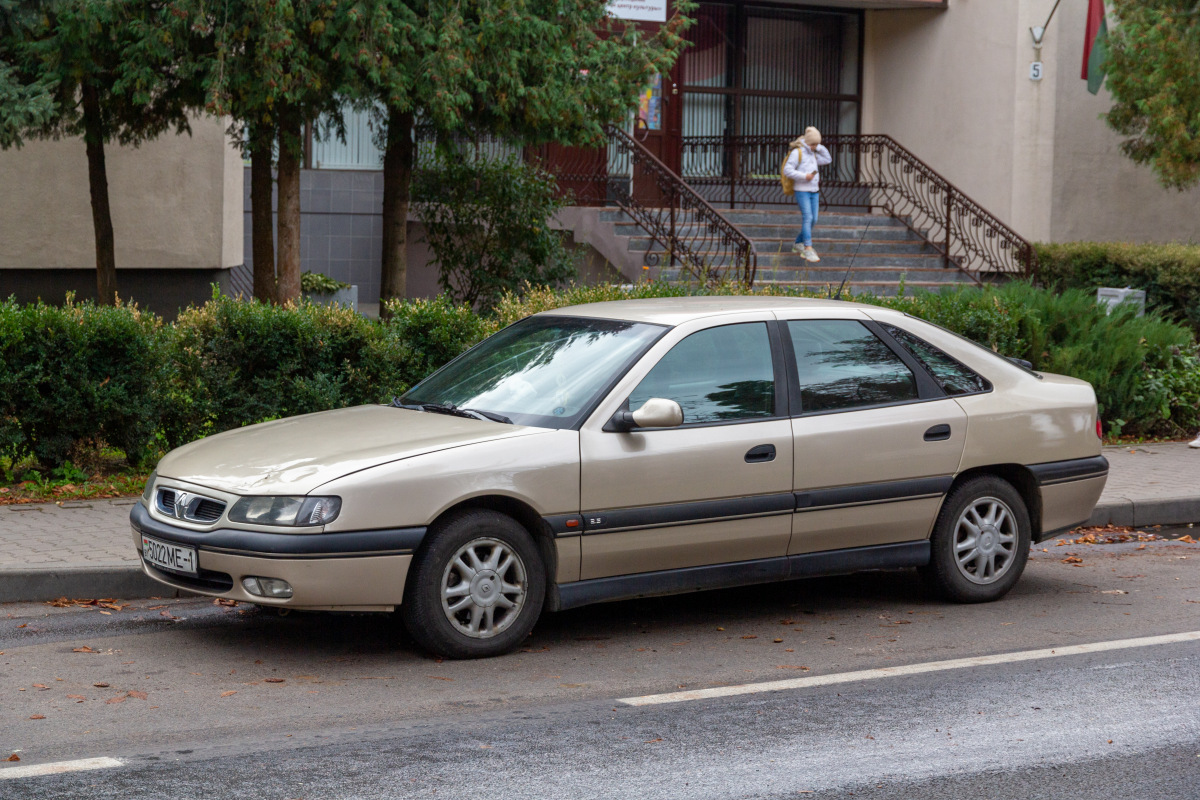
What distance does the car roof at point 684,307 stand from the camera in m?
6.69

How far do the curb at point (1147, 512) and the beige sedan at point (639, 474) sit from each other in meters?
2.37

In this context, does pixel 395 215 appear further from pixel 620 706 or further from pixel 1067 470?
pixel 620 706

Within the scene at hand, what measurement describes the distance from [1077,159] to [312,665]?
1860 cm

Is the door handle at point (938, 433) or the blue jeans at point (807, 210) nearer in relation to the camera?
the door handle at point (938, 433)

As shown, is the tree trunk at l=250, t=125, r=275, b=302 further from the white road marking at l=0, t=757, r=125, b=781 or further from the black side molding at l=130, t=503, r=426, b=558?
the white road marking at l=0, t=757, r=125, b=781

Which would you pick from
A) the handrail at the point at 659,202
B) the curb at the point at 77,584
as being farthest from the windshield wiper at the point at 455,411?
the handrail at the point at 659,202

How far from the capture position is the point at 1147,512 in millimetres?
9930

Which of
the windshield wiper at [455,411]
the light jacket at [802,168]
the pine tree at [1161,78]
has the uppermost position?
the pine tree at [1161,78]

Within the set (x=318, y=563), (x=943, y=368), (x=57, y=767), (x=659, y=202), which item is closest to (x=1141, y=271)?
(x=659, y=202)

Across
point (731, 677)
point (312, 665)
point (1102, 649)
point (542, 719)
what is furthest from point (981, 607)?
point (312, 665)

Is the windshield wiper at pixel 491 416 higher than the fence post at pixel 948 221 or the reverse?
the reverse

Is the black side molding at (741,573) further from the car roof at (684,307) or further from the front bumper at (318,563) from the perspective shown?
the car roof at (684,307)

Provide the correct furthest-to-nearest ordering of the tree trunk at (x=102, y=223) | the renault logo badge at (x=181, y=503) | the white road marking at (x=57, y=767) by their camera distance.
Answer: the tree trunk at (x=102, y=223)
the renault logo badge at (x=181, y=503)
the white road marking at (x=57, y=767)

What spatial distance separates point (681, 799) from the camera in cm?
435
